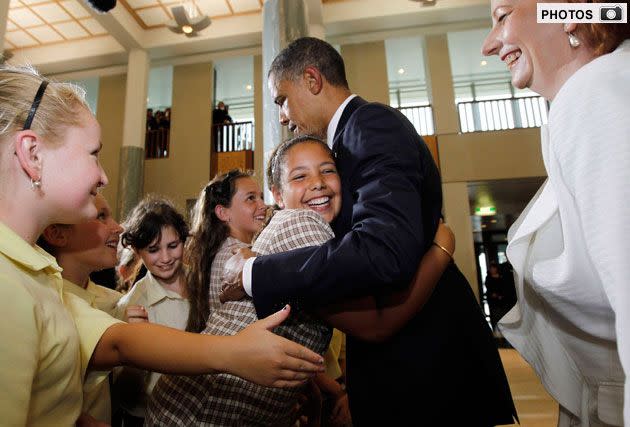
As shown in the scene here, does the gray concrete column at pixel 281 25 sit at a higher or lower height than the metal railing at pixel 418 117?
lower

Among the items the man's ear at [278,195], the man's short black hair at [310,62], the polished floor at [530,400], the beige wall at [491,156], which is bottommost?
the polished floor at [530,400]

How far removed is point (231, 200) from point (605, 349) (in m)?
2.25

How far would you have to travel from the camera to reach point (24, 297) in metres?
0.89

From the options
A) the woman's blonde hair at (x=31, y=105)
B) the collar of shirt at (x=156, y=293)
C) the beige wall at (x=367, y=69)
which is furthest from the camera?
the beige wall at (x=367, y=69)

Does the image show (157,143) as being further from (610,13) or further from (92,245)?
(610,13)

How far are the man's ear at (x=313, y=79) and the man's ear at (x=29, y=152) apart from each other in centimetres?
100

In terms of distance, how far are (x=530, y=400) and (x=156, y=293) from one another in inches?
163

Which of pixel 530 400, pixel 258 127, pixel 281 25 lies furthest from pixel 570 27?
pixel 258 127

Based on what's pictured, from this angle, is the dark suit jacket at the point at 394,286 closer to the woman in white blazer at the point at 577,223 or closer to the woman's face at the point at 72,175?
the woman in white blazer at the point at 577,223

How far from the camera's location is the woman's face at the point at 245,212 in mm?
2797

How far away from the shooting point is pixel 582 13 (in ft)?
3.46

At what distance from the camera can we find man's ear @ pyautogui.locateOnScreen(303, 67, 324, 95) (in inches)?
67.0

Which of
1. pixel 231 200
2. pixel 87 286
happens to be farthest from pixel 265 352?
pixel 231 200

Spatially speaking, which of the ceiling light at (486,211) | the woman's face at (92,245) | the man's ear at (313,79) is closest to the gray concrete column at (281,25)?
the woman's face at (92,245)
